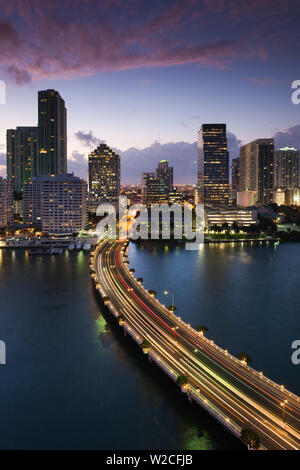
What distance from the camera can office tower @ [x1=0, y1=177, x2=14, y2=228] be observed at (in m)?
69.9

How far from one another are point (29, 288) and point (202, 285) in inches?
628

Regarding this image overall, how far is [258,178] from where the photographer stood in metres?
124

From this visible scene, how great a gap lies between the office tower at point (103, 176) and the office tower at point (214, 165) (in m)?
36.5

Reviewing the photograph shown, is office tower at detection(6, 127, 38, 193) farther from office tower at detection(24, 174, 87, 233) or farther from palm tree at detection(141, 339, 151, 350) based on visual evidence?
palm tree at detection(141, 339, 151, 350)

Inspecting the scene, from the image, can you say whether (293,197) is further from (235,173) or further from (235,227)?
(235,173)

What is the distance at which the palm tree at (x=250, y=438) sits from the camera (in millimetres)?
9795

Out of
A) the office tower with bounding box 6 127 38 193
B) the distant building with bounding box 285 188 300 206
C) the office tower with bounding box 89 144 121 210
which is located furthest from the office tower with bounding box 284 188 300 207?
the office tower with bounding box 6 127 38 193

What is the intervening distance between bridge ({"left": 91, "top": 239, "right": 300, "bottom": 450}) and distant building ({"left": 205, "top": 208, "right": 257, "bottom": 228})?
169 ft

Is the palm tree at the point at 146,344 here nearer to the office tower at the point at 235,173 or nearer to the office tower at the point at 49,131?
the office tower at the point at 49,131

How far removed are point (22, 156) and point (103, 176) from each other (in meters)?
29.1

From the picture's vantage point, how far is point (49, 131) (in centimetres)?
11138
